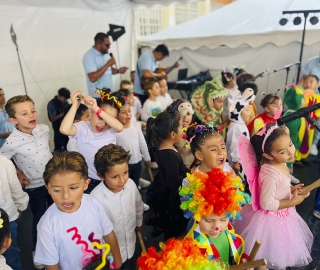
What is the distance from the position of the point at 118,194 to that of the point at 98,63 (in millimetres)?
2774

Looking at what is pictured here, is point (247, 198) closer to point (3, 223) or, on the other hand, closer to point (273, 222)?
point (273, 222)

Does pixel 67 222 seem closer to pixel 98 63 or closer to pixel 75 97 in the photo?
pixel 75 97

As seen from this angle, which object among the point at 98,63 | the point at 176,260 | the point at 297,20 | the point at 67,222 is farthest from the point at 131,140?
the point at 297,20

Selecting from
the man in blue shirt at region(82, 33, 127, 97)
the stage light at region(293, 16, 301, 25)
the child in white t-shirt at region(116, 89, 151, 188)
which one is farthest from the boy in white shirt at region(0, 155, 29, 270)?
the stage light at region(293, 16, 301, 25)

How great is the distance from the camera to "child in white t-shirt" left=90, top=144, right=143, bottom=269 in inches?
65.9

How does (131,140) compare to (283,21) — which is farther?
(283,21)

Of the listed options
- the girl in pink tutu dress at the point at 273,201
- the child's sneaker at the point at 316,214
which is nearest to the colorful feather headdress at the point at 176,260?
the girl in pink tutu dress at the point at 273,201

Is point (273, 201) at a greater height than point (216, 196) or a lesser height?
lesser

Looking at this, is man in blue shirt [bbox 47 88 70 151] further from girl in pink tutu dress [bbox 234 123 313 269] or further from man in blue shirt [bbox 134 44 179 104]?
girl in pink tutu dress [bbox 234 123 313 269]

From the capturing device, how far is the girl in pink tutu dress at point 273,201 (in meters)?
1.74

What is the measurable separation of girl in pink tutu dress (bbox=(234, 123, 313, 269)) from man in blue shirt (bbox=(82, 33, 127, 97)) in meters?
2.53

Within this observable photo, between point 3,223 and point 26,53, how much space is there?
3.50 meters

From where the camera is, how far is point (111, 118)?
212cm

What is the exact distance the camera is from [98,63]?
13.2ft
